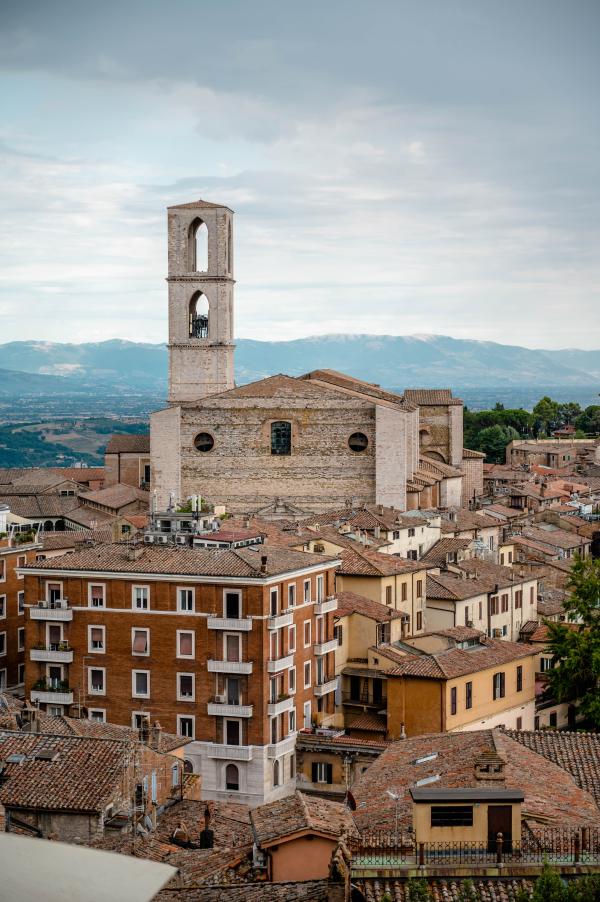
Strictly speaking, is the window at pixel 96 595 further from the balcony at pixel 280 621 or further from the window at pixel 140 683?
the balcony at pixel 280 621

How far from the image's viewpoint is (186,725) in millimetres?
29812

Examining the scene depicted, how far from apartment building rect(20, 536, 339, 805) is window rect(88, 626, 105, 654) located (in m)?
0.02

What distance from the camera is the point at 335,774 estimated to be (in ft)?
96.3

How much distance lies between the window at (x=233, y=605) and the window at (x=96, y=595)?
2880 millimetres

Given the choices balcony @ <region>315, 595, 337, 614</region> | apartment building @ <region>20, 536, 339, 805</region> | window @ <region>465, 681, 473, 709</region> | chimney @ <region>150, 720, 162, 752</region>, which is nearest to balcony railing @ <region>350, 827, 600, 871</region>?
chimney @ <region>150, 720, 162, 752</region>

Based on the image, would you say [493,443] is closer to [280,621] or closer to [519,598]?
[519,598]

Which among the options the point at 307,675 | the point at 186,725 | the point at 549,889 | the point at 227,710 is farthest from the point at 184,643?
the point at 549,889

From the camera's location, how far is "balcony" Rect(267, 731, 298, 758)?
96.3ft

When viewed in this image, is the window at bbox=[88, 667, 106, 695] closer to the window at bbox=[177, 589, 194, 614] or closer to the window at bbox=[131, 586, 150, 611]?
the window at bbox=[131, 586, 150, 611]

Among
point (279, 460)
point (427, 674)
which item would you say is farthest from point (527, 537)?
point (427, 674)

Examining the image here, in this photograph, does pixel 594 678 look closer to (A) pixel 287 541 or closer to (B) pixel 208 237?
(A) pixel 287 541

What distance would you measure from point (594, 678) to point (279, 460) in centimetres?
3031

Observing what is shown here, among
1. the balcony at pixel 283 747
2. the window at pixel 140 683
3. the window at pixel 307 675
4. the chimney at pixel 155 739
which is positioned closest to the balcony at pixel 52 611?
the window at pixel 140 683

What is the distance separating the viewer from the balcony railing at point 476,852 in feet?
42.9
